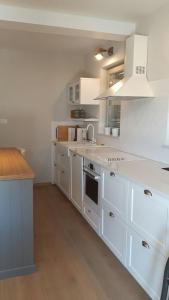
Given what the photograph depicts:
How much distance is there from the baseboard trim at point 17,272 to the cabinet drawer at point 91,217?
85cm

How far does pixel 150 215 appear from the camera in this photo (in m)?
1.83

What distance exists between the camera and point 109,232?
2510mm

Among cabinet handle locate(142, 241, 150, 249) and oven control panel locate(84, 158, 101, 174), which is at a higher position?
oven control panel locate(84, 158, 101, 174)

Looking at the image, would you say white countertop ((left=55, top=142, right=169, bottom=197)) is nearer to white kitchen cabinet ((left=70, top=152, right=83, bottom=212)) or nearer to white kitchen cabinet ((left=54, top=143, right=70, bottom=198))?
white kitchen cabinet ((left=70, top=152, right=83, bottom=212))

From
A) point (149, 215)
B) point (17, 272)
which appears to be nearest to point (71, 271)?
point (17, 272)

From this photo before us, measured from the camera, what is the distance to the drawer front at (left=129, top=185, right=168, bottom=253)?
5.55 feet

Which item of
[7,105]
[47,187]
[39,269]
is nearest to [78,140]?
[47,187]

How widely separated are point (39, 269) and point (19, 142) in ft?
9.09

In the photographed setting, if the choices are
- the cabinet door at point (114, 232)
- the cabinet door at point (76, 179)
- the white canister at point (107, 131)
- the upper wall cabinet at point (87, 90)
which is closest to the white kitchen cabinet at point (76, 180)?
the cabinet door at point (76, 179)

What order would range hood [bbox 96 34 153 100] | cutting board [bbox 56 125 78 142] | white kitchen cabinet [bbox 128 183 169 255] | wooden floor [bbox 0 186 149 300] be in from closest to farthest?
1. white kitchen cabinet [bbox 128 183 169 255]
2. wooden floor [bbox 0 186 149 300]
3. range hood [bbox 96 34 153 100]
4. cutting board [bbox 56 125 78 142]

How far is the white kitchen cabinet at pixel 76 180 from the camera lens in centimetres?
334

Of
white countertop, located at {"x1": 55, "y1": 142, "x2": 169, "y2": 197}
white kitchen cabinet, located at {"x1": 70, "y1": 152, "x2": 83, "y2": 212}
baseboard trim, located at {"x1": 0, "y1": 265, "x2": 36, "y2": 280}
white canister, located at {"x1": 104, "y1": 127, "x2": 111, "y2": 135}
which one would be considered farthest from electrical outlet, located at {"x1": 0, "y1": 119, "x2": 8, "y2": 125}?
baseboard trim, located at {"x1": 0, "y1": 265, "x2": 36, "y2": 280}

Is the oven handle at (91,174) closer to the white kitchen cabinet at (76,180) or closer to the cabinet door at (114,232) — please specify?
the white kitchen cabinet at (76,180)

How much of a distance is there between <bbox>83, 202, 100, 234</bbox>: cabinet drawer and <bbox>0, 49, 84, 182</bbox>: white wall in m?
1.91
